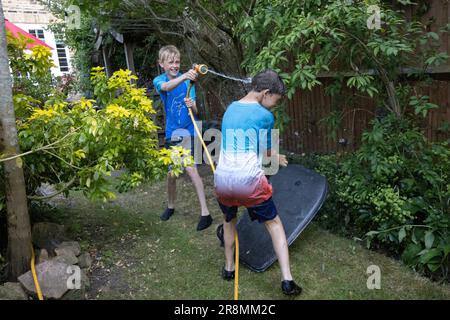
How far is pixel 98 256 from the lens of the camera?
3.53 meters

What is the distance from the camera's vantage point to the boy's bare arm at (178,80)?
138 inches

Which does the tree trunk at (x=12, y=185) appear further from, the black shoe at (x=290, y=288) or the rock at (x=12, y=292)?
the black shoe at (x=290, y=288)

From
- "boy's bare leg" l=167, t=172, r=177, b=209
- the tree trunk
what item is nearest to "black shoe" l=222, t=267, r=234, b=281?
"boy's bare leg" l=167, t=172, r=177, b=209

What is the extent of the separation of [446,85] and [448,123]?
15.4 inches

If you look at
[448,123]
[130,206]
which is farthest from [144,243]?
[448,123]

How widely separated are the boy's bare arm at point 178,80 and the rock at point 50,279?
1903mm

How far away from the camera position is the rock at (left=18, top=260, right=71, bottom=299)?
Answer: 9.17 ft

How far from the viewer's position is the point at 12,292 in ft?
9.08

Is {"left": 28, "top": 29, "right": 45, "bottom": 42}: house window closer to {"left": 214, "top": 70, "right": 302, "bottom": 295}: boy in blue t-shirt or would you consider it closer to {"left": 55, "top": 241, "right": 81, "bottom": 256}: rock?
{"left": 55, "top": 241, "right": 81, "bottom": 256}: rock

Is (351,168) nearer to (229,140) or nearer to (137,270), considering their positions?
(229,140)

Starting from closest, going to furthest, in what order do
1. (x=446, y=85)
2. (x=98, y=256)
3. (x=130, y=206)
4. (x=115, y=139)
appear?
(x=115, y=139)
(x=98, y=256)
(x=446, y=85)
(x=130, y=206)

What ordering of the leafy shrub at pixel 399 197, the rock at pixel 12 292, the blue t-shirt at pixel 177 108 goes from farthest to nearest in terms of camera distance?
the blue t-shirt at pixel 177 108 < the leafy shrub at pixel 399 197 < the rock at pixel 12 292

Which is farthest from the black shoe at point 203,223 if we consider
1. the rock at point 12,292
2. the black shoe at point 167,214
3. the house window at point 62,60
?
the house window at point 62,60

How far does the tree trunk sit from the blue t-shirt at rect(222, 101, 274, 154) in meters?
1.58
